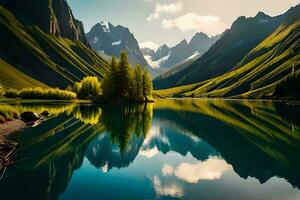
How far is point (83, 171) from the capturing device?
33344 millimetres

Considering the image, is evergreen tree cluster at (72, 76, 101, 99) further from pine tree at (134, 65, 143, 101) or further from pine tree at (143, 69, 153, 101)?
pine tree at (143, 69, 153, 101)

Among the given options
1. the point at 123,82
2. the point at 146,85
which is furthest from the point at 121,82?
the point at 146,85

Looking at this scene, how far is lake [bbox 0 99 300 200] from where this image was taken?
25.9 meters

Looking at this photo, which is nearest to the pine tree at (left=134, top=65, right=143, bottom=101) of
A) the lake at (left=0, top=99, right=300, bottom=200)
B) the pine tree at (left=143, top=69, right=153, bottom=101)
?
the pine tree at (left=143, top=69, right=153, bottom=101)

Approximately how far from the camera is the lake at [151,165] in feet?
85.0

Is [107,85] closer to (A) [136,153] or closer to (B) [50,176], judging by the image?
(A) [136,153]

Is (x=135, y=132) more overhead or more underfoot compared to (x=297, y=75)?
more underfoot

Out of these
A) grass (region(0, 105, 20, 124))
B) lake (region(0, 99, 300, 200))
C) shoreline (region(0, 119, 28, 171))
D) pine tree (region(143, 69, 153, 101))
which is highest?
pine tree (region(143, 69, 153, 101))

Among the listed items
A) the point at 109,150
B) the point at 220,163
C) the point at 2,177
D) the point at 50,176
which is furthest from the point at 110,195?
the point at 109,150

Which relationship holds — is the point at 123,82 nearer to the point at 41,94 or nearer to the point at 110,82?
the point at 110,82

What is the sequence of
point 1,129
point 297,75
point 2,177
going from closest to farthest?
point 2,177 < point 1,129 < point 297,75

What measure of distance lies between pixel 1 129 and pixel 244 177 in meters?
39.5

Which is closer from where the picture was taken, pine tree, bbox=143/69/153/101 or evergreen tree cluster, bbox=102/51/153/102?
evergreen tree cluster, bbox=102/51/153/102

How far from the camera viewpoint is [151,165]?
3716cm
